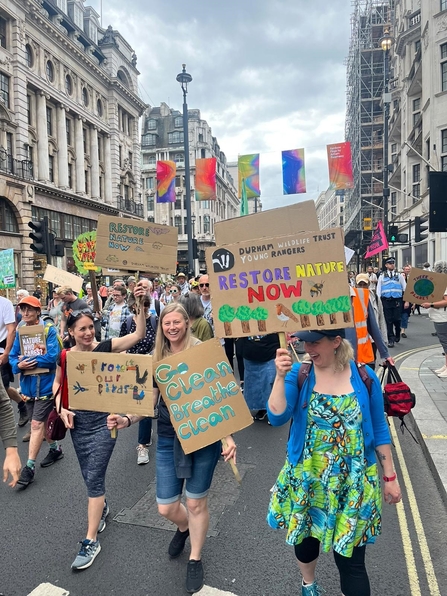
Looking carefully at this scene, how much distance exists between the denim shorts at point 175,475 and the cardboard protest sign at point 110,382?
0.31 m

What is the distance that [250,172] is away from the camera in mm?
20719

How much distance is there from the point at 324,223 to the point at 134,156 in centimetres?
9894

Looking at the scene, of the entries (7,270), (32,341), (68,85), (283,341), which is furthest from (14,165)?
(283,341)

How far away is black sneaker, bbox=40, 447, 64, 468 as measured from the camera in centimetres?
465

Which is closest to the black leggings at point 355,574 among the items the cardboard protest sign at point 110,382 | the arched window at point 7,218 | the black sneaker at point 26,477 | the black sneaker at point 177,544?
the black sneaker at point 177,544

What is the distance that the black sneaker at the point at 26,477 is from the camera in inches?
164

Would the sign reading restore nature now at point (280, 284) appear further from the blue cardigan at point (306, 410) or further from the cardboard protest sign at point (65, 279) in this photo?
the cardboard protest sign at point (65, 279)

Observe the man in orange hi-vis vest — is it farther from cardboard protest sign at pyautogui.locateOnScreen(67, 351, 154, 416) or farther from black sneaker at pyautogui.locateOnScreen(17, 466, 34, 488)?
black sneaker at pyautogui.locateOnScreen(17, 466, 34, 488)

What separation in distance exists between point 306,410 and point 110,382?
1.37 meters

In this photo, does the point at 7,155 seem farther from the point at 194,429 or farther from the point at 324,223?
the point at 324,223

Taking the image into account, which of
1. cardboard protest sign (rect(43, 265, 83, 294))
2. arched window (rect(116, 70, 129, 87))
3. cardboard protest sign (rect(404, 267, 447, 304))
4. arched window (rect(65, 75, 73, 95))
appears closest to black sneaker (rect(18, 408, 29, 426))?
cardboard protest sign (rect(43, 265, 83, 294))

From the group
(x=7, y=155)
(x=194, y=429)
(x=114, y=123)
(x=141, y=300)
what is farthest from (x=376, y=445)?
(x=114, y=123)

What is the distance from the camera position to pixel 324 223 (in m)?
138

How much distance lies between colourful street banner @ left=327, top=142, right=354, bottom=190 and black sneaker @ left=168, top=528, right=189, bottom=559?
1803 centimetres
